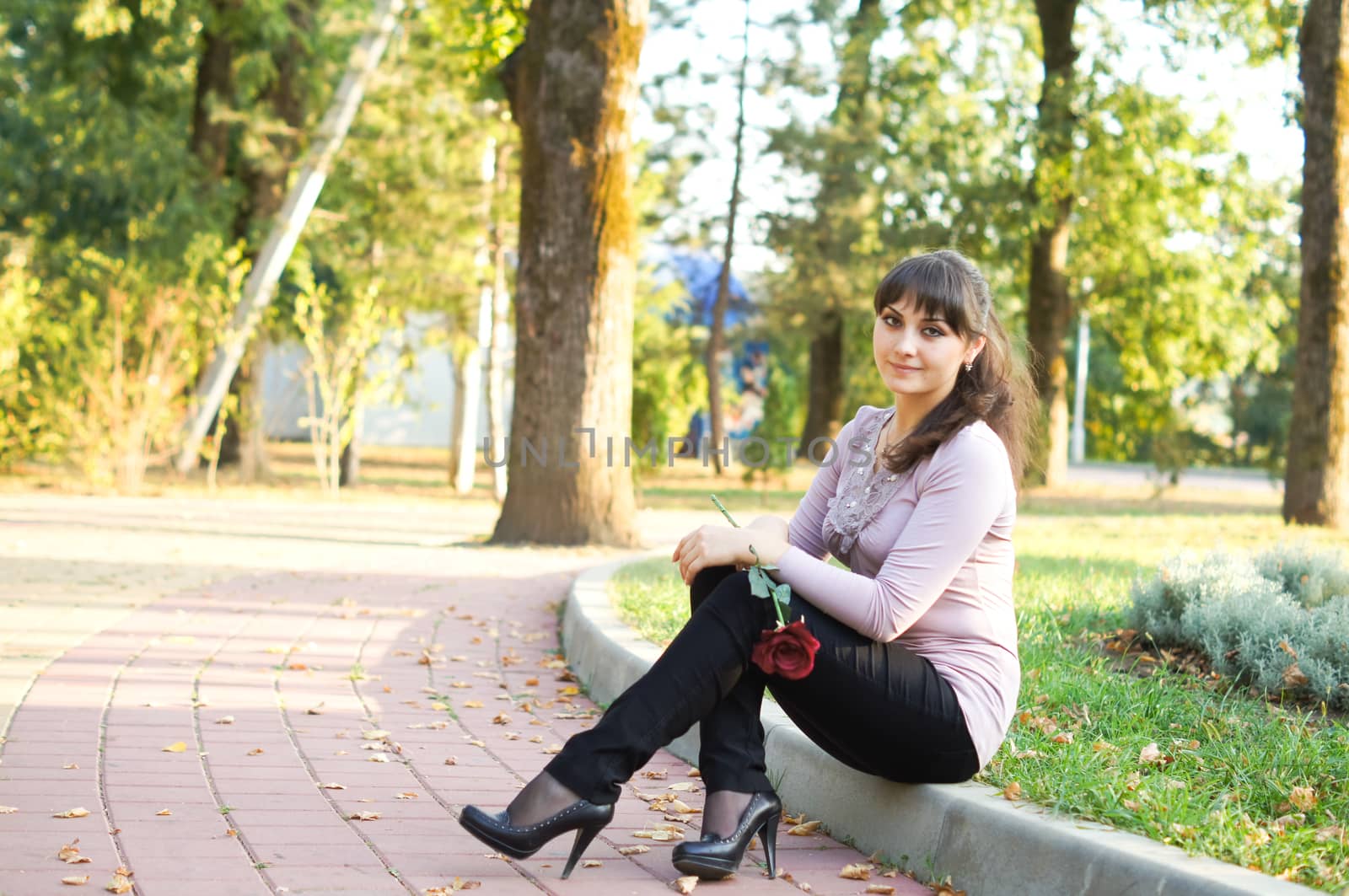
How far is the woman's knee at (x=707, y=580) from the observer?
3426mm

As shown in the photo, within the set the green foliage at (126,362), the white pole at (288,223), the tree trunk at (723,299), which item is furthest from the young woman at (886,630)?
the tree trunk at (723,299)

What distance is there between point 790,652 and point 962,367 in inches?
37.1

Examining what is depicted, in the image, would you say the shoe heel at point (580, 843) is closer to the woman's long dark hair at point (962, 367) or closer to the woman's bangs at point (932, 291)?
the woman's long dark hair at point (962, 367)

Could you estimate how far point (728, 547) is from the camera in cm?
329

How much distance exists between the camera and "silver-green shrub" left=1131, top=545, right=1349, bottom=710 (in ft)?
15.2

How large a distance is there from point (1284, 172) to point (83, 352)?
21.1 m

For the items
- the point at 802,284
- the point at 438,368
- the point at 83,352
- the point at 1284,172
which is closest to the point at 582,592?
the point at 83,352

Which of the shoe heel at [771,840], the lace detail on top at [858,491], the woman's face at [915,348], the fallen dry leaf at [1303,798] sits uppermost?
A: the woman's face at [915,348]

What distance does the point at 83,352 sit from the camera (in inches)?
587

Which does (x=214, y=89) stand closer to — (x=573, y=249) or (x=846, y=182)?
(x=846, y=182)

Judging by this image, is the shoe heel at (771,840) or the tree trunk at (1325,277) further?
the tree trunk at (1325,277)

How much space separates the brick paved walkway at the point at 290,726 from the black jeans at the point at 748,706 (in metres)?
0.29

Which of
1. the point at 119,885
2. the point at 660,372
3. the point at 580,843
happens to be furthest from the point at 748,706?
the point at 660,372

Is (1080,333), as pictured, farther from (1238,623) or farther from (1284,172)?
(1238,623)
